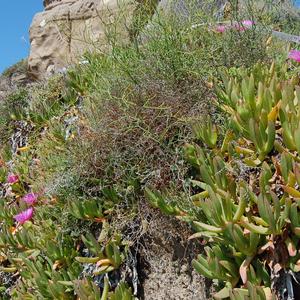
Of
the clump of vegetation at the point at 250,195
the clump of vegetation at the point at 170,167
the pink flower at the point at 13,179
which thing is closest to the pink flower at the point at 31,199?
the clump of vegetation at the point at 170,167

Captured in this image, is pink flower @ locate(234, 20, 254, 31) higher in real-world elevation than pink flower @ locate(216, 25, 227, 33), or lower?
lower

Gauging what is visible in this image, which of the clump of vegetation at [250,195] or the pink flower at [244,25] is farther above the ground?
the pink flower at [244,25]

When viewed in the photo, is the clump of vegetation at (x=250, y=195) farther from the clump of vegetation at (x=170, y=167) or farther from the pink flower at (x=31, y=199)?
the pink flower at (x=31, y=199)

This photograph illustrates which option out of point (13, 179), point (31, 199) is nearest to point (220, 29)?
point (31, 199)

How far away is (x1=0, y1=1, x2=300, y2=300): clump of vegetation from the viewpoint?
1.99 m

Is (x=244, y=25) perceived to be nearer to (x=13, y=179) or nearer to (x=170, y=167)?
(x=170, y=167)

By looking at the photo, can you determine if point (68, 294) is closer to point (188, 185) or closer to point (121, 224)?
point (121, 224)

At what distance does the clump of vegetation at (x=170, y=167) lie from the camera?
199 cm

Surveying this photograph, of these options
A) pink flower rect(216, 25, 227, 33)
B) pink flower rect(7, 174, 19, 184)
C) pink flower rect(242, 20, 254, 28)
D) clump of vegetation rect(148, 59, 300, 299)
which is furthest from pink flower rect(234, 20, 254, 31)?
pink flower rect(7, 174, 19, 184)

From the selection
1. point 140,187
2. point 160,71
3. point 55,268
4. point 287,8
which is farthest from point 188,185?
point 287,8

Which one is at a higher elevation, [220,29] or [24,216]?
[220,29]

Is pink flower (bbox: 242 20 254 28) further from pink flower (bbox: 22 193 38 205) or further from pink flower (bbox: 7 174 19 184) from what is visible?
pink flower (bbox: 7 174 19 184)

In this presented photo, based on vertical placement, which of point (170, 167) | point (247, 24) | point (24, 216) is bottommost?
point (24, 216)

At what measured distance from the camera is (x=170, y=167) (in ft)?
8.46
